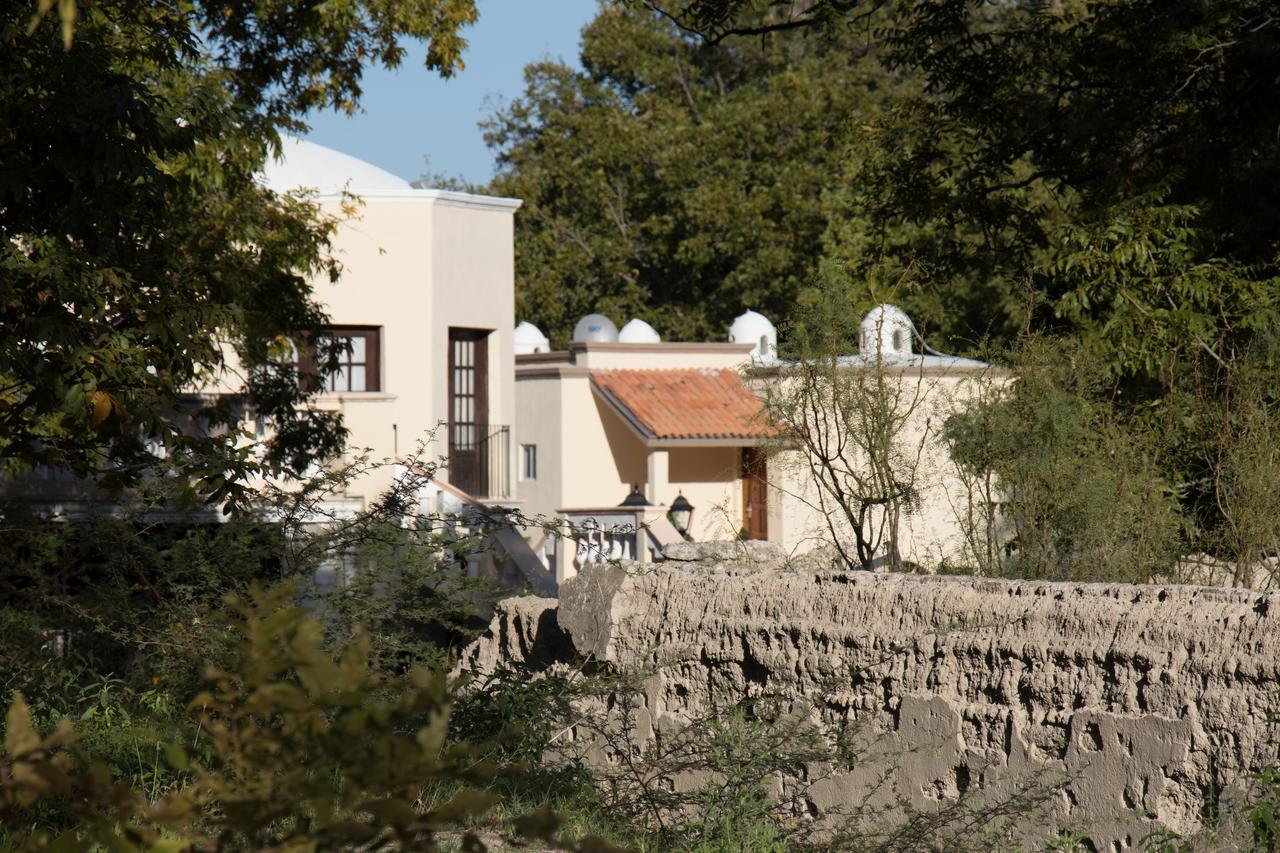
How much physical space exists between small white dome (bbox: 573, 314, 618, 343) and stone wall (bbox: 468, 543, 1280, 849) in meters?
20.9

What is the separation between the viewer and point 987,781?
18.1 feet

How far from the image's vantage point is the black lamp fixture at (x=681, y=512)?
19.8 m

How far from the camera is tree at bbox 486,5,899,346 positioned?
3259 centimetres

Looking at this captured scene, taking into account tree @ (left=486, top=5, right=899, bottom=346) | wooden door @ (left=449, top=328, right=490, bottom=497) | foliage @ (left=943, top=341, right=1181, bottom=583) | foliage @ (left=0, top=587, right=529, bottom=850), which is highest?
tree @ (left=486, top=5, right=899, bottom=346)

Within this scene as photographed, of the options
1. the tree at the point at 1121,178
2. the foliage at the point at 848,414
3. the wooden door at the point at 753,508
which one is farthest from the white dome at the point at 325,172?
the foliage at the point at 848,414

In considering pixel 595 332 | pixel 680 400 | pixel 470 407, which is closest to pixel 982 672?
pixel 470 407

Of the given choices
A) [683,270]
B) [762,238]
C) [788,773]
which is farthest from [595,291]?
[788,773]

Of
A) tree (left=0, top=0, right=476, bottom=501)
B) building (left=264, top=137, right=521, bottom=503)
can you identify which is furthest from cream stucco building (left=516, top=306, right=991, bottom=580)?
tree (left=0, top=0, right=476, bottom=501)

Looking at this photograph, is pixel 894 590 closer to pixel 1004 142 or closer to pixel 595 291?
pixel 1004 142

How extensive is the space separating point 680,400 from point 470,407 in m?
6.57

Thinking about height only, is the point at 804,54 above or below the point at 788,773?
above

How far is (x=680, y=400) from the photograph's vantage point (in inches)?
1073

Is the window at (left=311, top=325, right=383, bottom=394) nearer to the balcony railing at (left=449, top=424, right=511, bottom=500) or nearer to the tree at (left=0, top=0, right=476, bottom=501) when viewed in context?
the balcony railing at (left=449, top=424, right=511, bottom=500)

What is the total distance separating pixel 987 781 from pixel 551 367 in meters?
22.2
